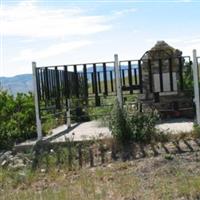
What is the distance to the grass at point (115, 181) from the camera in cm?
695

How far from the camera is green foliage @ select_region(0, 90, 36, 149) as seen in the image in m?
11.7

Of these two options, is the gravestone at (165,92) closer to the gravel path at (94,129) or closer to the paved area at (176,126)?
the paved area at (176,126)

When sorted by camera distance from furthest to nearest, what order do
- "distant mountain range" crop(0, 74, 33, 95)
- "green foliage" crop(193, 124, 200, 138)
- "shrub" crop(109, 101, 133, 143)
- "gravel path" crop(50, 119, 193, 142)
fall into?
"distant mountain range" crop(0, 74, 33, 95) → "gravel path" crop(50, 119, 193, 142) → "green foliage" crop(193, 124, 200, 138) → "shrub" crop(109, 101, 133, 143)

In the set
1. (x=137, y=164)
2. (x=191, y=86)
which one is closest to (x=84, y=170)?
(x=137, y=164)

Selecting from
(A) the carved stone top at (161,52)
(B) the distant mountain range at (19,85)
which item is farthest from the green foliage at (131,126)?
(B) the distant mountain range at (19,85)

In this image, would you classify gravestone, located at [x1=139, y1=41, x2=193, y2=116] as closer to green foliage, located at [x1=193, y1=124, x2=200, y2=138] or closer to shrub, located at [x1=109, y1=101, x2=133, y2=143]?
green foliage, located at [x1=193, y1=124, x2=200, y2=138]

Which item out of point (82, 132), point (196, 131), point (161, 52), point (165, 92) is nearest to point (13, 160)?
point (82, 132)

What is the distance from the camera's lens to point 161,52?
44.8 feet

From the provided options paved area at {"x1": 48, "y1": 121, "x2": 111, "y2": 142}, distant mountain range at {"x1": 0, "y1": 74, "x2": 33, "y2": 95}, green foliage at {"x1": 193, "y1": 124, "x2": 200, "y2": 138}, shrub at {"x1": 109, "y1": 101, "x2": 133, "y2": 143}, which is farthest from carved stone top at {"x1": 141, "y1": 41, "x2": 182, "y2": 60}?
shrub at {"x1": 109, "y1": 101, "x2": 133, "y2": 143}

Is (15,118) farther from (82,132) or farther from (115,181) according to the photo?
(115,181)

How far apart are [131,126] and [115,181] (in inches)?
96.3

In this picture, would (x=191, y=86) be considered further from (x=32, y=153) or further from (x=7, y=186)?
(x=7, y=186)

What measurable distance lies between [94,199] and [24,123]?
5670mm

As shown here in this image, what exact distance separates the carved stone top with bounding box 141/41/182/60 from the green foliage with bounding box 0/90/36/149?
123 inches
